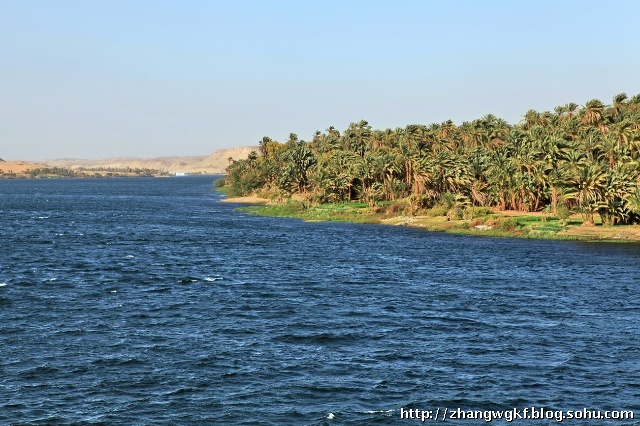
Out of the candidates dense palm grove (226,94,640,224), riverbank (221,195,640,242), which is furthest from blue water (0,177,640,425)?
dense palm grove (226,94,640,224)

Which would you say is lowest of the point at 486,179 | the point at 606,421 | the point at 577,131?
the point at 606,421

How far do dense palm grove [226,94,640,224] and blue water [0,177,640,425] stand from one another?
17.2 metres

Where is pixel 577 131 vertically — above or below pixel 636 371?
above

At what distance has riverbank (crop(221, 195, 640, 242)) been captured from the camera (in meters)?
109

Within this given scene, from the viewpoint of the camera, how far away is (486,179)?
146m

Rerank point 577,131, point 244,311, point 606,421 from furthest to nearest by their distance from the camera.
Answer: point 577,131
point 244,311
point 606,421

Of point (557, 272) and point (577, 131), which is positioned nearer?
point (557, 272)

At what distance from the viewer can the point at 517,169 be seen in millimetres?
136750

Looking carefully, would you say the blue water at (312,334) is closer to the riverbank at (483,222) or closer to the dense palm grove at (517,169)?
the riverbank at (483,222)

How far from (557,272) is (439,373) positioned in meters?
41.7

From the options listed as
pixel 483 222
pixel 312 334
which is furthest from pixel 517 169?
pixel 312 334

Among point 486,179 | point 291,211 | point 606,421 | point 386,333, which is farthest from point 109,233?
point 606,421

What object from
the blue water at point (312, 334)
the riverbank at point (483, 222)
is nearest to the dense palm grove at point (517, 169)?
the riverbank at point (483, 222)

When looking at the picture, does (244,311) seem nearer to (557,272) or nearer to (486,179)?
(557,272)
